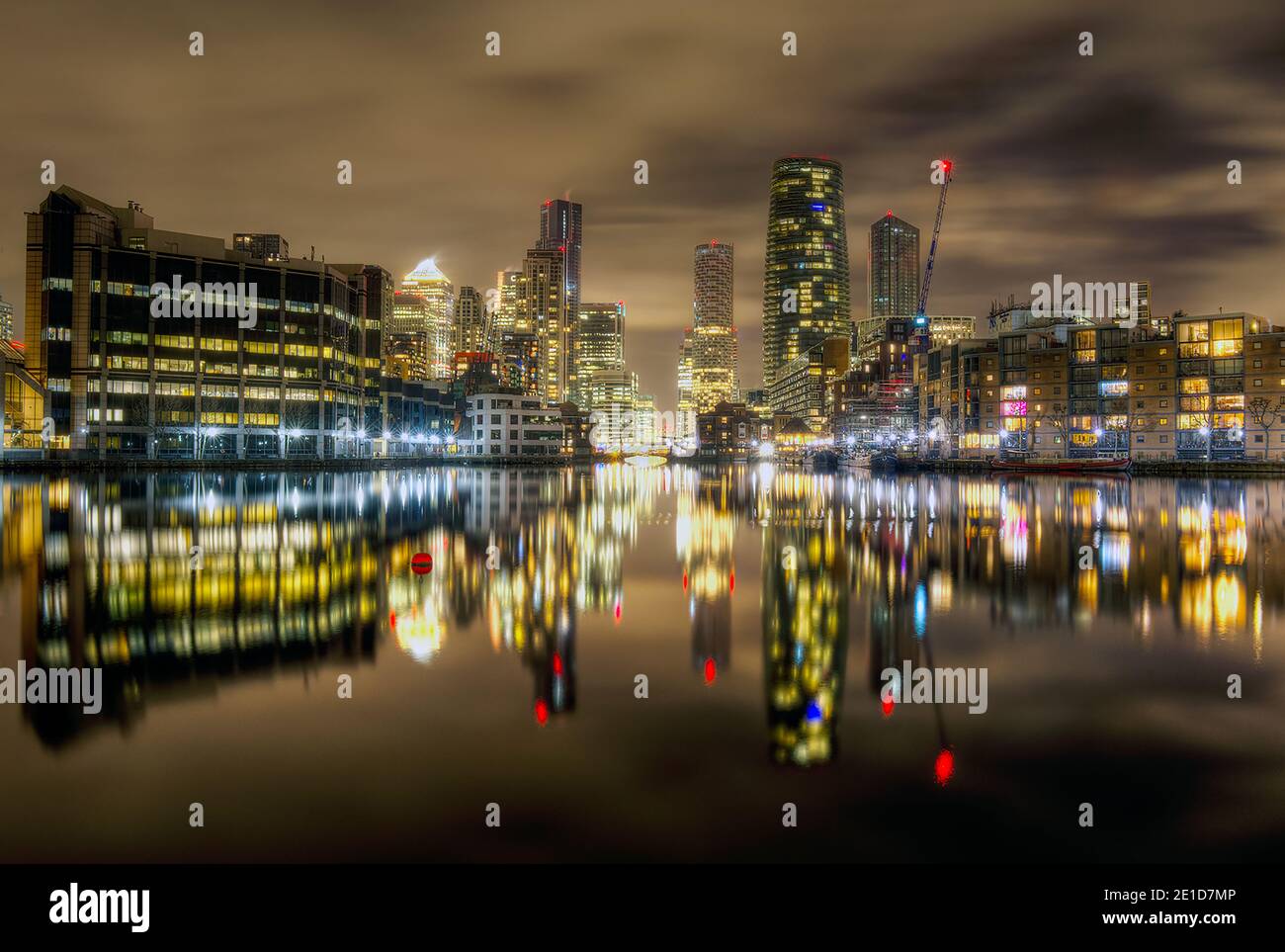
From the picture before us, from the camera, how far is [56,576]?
2034 cm

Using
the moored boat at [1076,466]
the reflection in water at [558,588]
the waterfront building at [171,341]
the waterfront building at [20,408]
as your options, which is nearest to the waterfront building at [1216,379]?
the moored boat at [1076,466]

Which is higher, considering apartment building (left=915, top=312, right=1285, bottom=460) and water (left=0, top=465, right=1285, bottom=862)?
apartment building (left=915, top=312, right=1285, bottom=460)

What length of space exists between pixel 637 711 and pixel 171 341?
142 meters

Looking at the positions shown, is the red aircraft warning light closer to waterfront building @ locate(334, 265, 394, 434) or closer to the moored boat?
the moored boat

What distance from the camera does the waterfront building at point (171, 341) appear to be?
12206 centimetres

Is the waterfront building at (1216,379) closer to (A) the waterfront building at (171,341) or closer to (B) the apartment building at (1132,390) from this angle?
(B) the apartment building at (1132,390)

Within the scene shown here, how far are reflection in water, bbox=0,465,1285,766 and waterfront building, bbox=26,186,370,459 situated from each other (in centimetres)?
9744

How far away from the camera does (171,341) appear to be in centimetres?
12888

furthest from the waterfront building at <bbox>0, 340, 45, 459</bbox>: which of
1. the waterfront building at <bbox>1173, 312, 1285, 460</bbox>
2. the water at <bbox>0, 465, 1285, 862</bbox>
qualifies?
the waterfront building at <bbox>1173, 312, 1285, 460</bbox>

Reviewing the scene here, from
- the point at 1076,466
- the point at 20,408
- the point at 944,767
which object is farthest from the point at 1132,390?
the point at 20,408

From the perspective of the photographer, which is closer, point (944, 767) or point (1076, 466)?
point (944, 767)

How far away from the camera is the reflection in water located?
12.6 meters

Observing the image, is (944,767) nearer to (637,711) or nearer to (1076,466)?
(637,711)
